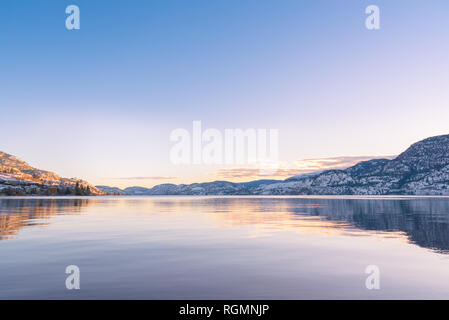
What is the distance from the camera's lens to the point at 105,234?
37719mm

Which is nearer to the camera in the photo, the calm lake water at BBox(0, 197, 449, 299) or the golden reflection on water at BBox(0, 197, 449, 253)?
the calm lake water at BBox(0, 197, 449, 299)

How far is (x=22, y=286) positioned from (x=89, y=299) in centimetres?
455

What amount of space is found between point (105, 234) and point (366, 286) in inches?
1186

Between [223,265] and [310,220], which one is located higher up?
[223,265]

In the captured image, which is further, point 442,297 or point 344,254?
point 344,254

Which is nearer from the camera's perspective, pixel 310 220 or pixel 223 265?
pixel 223 265

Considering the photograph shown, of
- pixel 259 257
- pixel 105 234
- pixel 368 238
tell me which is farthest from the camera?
pixel 105 234

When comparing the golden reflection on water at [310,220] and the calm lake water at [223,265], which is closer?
the calm lake water at [223,265]

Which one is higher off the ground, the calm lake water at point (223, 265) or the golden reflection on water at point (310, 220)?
the calm lake water at point (223, 265)

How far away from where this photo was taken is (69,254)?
25.5 meters

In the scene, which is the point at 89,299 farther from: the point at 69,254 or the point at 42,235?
the point at 42,235

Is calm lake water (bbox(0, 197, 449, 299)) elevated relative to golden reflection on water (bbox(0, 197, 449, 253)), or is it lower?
elevated
